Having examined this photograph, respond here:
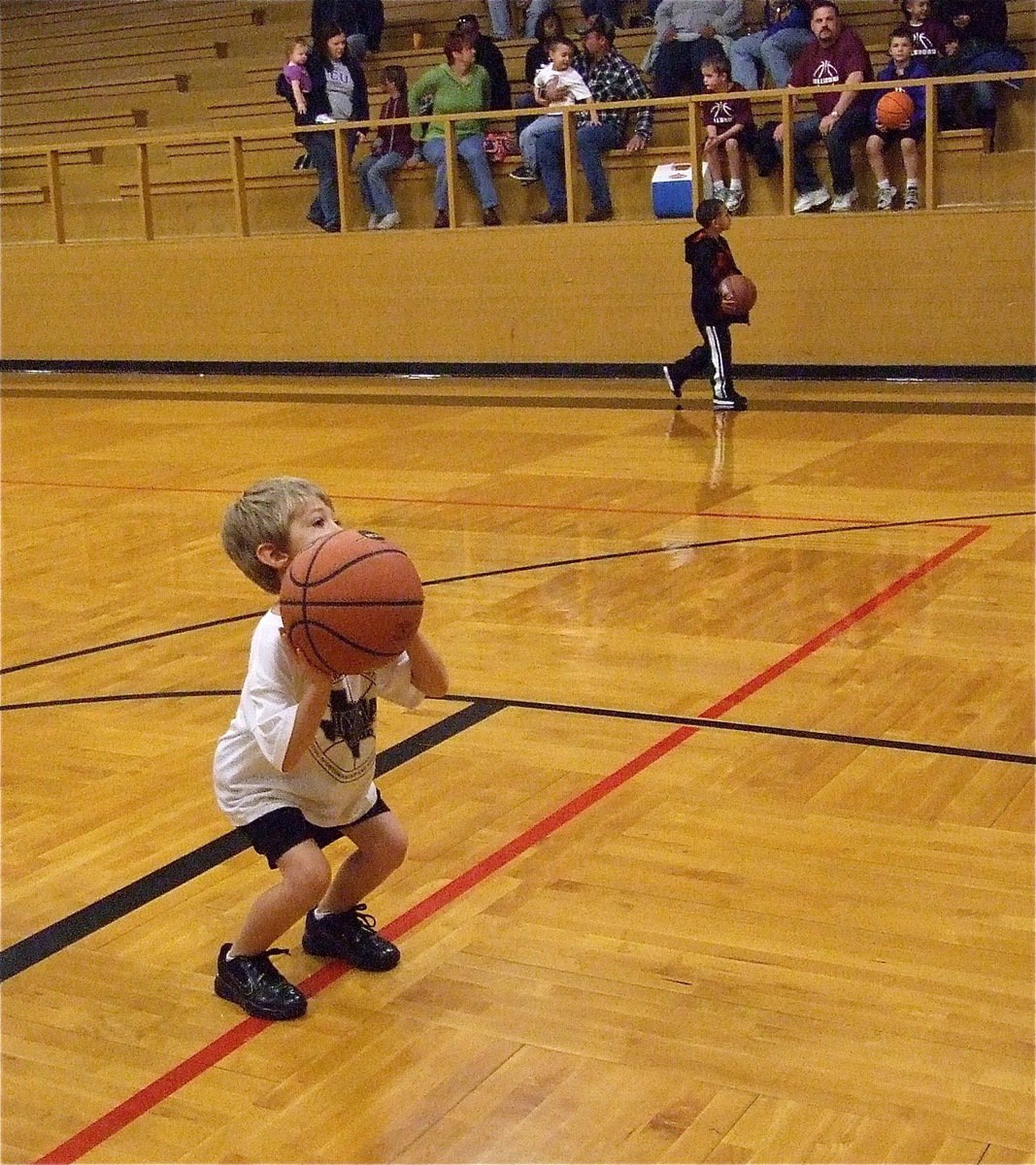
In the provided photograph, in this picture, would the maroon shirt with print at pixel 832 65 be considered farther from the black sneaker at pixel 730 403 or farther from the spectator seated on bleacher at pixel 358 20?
the spectator seated on bleacher at pixel 358 20

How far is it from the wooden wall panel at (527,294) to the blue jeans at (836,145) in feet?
0.99

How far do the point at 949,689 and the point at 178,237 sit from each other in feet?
39.3

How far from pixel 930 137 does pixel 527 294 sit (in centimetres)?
345

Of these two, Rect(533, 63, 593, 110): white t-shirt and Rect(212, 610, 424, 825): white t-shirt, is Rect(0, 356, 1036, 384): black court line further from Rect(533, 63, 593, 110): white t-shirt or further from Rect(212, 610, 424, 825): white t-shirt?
Rect(212, 610, 424, 825): white t-shirt

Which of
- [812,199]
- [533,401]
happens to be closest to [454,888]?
[533,401]

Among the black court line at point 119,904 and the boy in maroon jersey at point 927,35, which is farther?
the boy in maroon jersey at point 927,35

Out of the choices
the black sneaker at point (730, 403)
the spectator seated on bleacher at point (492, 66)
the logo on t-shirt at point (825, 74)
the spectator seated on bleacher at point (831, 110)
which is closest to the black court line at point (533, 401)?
the black sneaker at point (730, 403)

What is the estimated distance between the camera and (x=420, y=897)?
12.8ft

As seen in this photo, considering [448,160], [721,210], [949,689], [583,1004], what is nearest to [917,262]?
[721,210]

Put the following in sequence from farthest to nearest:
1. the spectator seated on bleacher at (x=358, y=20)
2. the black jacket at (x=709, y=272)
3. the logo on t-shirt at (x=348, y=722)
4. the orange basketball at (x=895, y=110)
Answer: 1. the spectator seated on bleacher at (x=358, y=20)
2. the orange basketball at (x=895, y=110)
3. the black jacket at (x=709, y=272)
4. the logo on t-shirt at (x=348, y=722)

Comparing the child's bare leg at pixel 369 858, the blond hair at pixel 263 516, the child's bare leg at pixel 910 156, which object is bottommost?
the child's bare leg at pixel 369 858

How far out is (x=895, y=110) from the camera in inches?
487

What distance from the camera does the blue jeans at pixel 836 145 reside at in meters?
12.6

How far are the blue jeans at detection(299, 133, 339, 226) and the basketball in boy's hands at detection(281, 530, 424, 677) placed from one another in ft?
40.5
